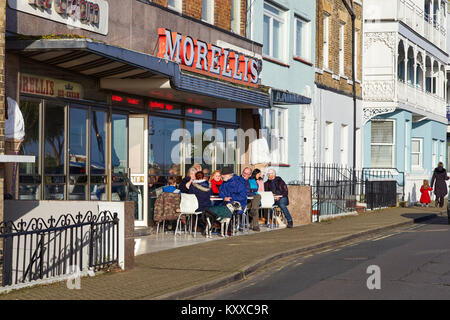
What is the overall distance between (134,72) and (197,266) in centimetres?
477

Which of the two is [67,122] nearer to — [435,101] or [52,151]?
[52,151]

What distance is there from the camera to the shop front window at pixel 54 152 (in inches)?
588

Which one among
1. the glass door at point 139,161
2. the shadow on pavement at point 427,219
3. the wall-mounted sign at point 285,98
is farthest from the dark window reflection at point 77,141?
the shadow on pavement at point 427,219

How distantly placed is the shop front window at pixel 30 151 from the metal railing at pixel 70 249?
2404mm

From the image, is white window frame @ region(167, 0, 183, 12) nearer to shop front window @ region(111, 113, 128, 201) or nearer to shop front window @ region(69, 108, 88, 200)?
shop front window @ region(111, 113, 128, 201)

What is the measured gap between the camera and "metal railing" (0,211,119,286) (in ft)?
37.2

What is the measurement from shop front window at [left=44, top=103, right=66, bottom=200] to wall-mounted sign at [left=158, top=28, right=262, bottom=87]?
3320 millimetres

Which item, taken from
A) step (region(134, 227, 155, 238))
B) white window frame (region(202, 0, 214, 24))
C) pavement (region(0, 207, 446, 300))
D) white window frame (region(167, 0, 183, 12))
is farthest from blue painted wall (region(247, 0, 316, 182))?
step (region(134, 227, 155, 238))

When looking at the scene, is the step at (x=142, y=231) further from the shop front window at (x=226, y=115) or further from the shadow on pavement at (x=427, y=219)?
the shadow on pavement at (x=427, y=219)

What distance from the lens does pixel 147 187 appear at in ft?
61.9

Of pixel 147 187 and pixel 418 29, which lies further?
pixel 418 29

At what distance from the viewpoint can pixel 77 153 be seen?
15984mm
